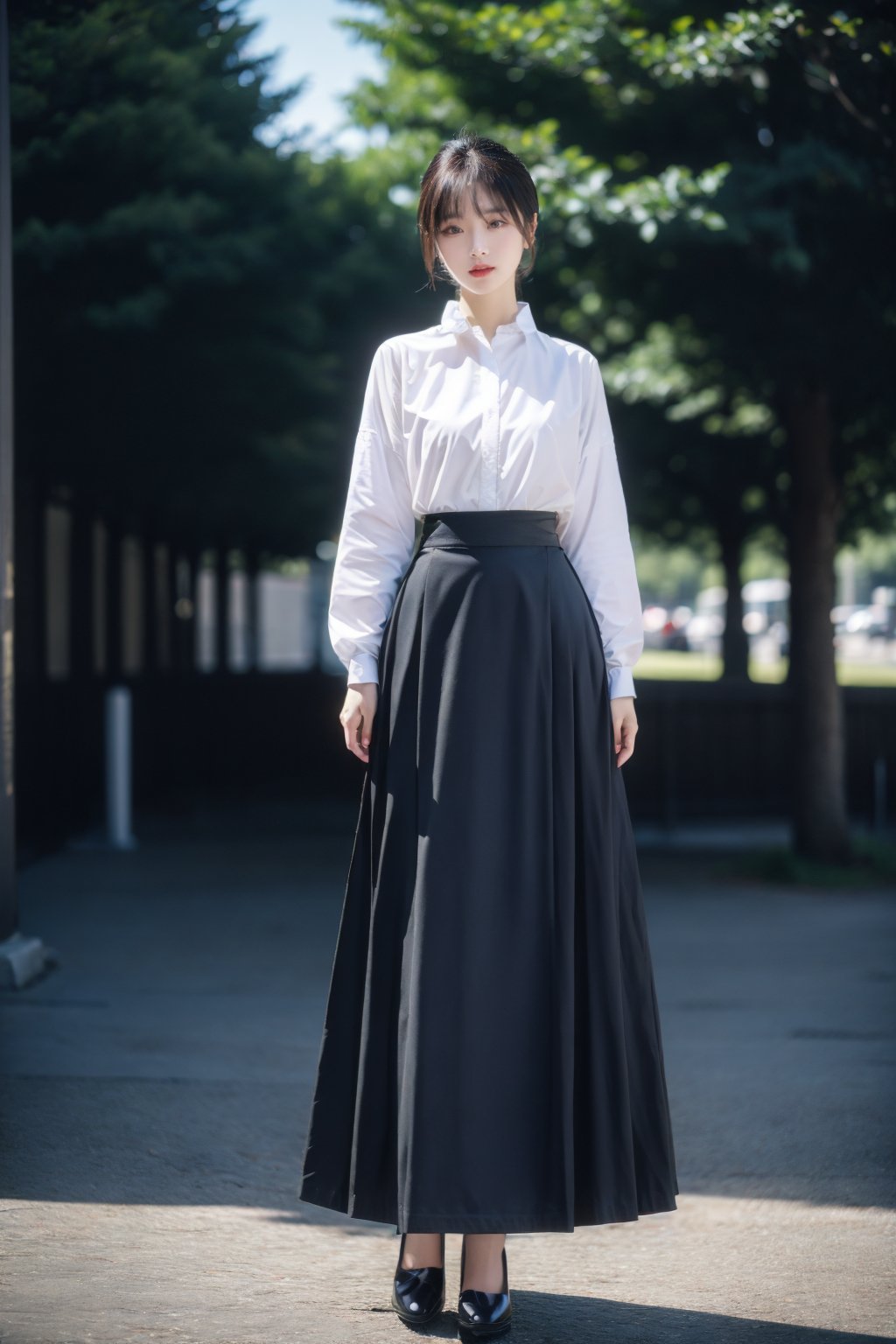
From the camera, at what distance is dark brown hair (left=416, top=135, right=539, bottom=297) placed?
2990 millimetres

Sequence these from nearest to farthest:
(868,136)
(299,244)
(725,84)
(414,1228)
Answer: (414,1228)
(868,136)
(725,84)
(299,244)

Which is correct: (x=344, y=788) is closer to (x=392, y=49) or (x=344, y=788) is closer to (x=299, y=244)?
(x=299, y=244)

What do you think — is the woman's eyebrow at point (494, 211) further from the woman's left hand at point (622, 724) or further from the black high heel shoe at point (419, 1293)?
the black high heel shoe at point (419, 1293)

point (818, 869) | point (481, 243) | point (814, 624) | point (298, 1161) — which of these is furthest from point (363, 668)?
point (818, 869)

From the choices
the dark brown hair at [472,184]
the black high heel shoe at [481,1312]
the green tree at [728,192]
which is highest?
the green tree at [728,192]

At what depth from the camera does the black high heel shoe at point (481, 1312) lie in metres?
2.86

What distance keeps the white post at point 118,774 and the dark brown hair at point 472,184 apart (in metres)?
8.26

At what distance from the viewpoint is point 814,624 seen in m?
9.80

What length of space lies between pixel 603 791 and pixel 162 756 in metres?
12.1

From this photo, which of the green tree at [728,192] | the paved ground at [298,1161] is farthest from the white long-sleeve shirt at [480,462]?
the green tree at [728,192]

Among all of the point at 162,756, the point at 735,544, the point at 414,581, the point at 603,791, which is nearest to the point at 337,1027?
the point at 603,791

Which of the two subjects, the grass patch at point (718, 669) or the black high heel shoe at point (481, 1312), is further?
the grass patch at point (718, 669)

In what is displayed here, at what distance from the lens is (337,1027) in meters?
3.01

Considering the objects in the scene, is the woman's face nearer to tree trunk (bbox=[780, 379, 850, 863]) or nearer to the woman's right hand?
the woman's right hand
